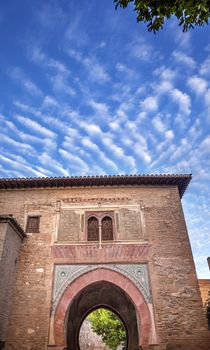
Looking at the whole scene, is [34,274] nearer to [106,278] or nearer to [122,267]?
[106,278]

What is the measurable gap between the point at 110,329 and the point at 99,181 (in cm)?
1479

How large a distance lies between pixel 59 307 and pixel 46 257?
5.61 ft

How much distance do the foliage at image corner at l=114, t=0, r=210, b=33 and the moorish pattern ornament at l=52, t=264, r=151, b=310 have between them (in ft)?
24.6

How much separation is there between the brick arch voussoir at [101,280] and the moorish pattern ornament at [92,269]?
10cm

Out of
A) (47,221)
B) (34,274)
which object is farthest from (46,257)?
(47,221)

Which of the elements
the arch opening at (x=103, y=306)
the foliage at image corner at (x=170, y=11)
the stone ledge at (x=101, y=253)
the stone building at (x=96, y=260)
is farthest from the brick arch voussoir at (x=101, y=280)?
the foliage at image corner at (x=170, y=11)

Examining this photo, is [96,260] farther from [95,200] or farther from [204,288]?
[204,288]

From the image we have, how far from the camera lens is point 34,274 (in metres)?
9.26

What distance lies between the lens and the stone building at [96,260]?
8375 millimetres

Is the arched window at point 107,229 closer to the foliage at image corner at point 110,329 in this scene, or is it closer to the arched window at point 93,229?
the arched window at point 93,229

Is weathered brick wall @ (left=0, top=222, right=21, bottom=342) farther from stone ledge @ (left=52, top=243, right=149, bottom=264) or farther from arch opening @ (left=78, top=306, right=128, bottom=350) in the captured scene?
arch opening @ (left=78, top=306, right=128, bottom=350)

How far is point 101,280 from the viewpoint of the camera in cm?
915

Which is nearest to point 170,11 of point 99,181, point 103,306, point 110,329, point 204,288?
point 99,181

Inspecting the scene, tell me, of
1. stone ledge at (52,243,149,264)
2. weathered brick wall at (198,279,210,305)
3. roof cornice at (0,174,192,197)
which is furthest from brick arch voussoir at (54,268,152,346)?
weathered brick wall at (198,279,210,305)
